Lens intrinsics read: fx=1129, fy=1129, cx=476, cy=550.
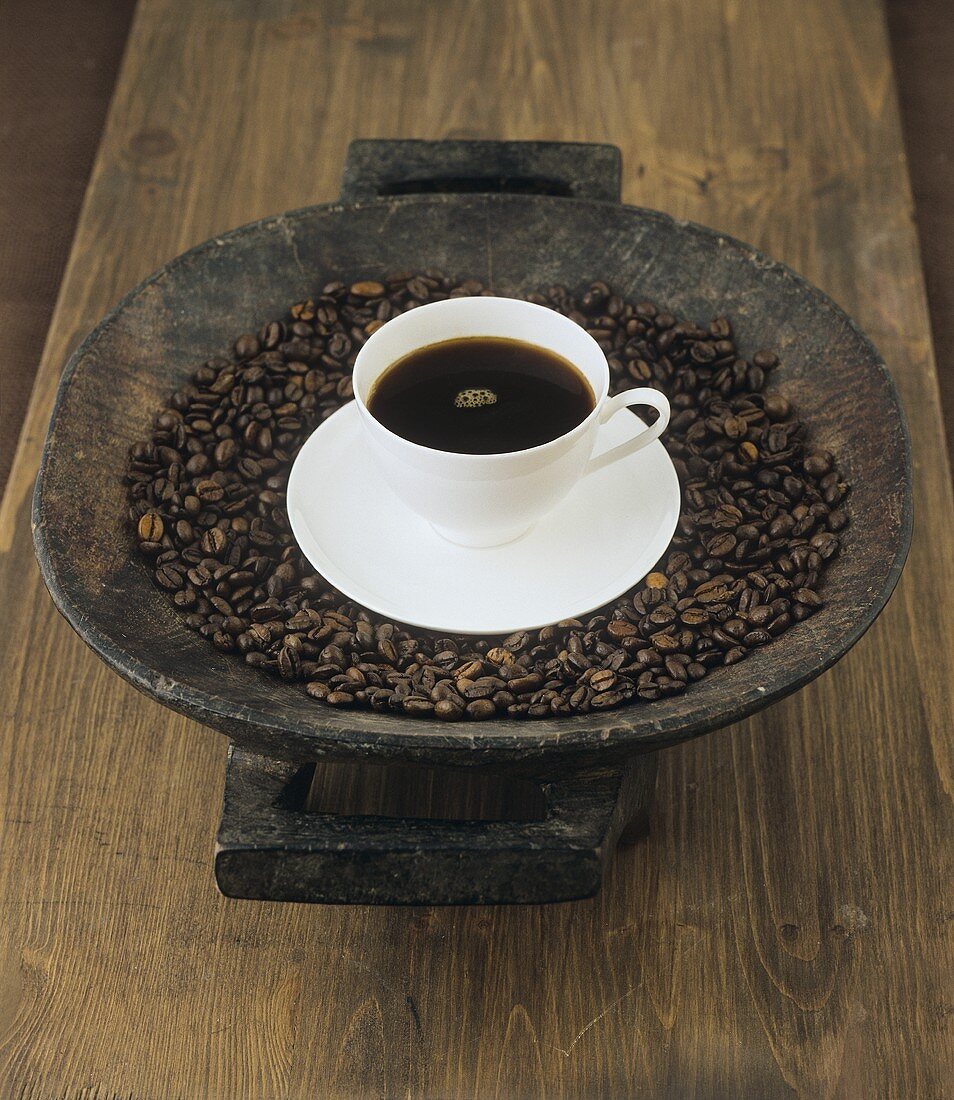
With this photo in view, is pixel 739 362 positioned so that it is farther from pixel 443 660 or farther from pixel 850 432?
pixel 443 660

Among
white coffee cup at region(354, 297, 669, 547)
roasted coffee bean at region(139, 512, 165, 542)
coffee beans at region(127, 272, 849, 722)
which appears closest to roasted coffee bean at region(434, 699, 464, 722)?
coffee beans at region(127, 272, 849, 722)

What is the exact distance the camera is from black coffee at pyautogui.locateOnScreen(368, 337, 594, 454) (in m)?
1.01

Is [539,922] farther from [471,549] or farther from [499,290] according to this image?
[499,290]

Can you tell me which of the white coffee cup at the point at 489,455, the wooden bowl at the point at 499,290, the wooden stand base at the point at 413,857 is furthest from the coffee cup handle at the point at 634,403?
the wooden stand base at the point at 413,857

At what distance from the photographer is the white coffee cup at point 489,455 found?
93cm

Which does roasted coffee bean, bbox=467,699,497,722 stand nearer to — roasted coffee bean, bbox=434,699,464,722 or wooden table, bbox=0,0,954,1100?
roasted coffee bean, bbox=434,699,464,722

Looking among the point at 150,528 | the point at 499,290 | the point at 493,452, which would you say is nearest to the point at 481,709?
the point at 493,452

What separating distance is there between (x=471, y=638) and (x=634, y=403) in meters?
0.26

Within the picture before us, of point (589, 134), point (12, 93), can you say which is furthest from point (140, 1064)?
point (12, 93)

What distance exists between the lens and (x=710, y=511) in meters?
1.07

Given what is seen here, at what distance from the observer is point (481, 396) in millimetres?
1047

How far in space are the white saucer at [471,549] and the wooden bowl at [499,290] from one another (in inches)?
4.8

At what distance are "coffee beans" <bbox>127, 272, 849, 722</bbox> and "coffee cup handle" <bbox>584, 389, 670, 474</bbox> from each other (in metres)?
0.09

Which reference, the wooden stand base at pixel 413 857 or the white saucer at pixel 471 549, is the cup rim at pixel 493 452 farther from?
the wooden stand base at pixel 413 857
